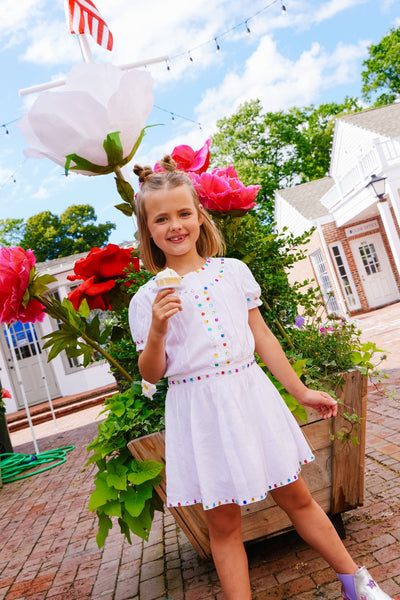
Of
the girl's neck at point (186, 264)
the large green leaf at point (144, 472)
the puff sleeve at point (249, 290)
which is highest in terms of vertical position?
the girl's neck at point (186, 264)

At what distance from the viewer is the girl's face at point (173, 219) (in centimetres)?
173

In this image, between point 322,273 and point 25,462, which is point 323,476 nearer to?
point 25,462

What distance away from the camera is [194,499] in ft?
5.38

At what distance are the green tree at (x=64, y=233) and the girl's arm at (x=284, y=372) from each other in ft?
121

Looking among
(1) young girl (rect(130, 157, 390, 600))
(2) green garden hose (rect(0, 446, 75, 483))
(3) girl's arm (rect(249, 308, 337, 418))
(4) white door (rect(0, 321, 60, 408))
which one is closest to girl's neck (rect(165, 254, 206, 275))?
(1) young girl (rect(130, 157, 390, 600))

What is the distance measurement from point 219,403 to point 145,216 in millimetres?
712

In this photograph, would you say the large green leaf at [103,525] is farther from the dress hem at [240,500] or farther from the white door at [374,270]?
the white door at [374,270]

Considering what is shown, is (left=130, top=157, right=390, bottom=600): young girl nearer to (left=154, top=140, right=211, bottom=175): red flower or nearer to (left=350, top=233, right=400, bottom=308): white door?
(left=154, top=140, right=211, bottom=175): red flower

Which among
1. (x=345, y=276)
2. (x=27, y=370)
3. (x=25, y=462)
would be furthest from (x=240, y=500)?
(x=345, y=276)

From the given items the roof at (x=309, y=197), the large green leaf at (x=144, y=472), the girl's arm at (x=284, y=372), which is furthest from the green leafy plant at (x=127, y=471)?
the roof at (x=309, y=197)

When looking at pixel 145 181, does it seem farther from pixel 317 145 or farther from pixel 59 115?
pixel 317 145

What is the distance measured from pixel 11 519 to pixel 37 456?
2569 mm

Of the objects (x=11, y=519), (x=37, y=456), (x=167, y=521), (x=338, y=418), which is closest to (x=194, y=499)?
(x=338, y=418)

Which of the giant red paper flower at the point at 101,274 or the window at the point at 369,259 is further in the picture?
the window at the point at 369,259
